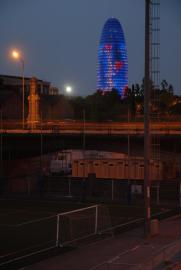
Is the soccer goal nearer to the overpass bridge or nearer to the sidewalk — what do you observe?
the sidewalk

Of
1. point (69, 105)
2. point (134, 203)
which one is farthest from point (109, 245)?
point (69, 105)

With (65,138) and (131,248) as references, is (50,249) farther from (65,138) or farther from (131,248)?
(65,138)

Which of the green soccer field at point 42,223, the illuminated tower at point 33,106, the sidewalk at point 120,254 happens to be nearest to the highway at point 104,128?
the illuminated tower at point 33,106

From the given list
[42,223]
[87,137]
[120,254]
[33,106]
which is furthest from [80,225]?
[33,106]

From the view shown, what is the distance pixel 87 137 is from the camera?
147 ft

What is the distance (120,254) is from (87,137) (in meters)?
29.0

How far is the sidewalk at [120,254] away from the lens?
14.5m

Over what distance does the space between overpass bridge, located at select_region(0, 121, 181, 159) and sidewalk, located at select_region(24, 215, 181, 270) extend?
21055mm

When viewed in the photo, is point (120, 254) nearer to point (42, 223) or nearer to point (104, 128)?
point (42, 223)

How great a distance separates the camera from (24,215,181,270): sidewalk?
14508 mm

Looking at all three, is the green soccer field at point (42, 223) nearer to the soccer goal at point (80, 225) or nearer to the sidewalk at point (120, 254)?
the soccer goal at point (80, 225)

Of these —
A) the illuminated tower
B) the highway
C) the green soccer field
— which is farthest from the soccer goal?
the illuminated tower

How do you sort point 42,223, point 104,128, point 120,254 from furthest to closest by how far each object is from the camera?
point 104,128 → point 42,223 → point 120,254

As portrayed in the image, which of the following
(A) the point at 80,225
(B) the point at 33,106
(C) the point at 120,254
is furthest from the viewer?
(B) the point at 33,106
